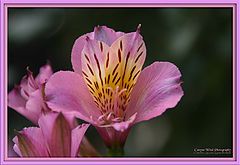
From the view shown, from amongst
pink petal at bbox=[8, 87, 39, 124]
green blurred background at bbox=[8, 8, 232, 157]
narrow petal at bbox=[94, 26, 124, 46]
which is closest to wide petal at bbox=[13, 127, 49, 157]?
pink petal at bbox=[8, 87, 39, 124]

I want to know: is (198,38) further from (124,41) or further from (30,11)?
(124,41)

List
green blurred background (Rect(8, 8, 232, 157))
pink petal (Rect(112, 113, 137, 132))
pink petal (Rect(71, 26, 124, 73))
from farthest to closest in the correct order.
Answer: green blurred background (Rect(8, 8, 232, 157)) < pink petal (Rect(71, 26, 124, 73)) < pink petal (Rect(112, 113, 137, 132))

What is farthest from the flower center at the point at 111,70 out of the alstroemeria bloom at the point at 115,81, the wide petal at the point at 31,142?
the wide petal at the point at 31,142

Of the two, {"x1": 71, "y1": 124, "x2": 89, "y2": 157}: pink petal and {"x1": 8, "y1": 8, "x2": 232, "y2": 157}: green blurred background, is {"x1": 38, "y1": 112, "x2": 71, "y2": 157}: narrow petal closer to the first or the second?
{"x1": 71, "y1": 124, "x2": 89, "y2": 157}: pink petal

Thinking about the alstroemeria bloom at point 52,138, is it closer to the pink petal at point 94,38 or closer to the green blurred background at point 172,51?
the pink petal at point 94,38
